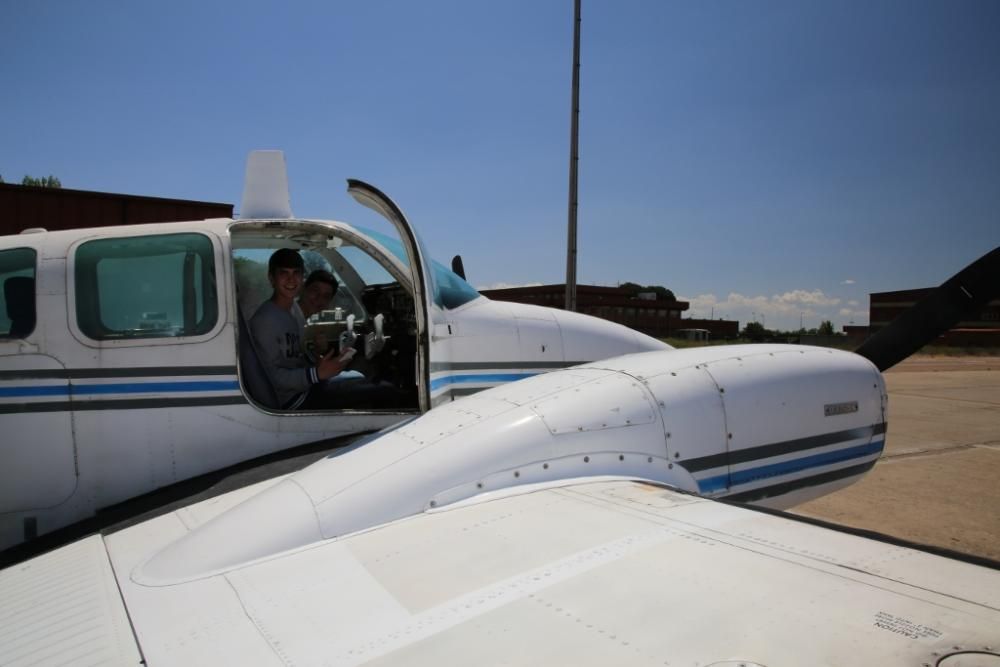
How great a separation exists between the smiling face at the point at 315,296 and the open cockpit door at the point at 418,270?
1262 millimetres

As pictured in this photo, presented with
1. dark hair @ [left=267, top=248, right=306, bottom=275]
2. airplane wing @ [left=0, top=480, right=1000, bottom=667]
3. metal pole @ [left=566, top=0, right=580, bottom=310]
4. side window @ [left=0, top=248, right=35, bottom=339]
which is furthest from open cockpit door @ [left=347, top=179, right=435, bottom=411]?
metal pole @ [left=566, top=0, right=580, bottom=310]

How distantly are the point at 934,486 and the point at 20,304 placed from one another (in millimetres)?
8941

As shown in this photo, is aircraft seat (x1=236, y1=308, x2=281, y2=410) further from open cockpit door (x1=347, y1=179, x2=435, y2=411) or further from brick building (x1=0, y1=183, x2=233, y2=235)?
brick building (x1=0, y1=183, x2=233, y2=235)

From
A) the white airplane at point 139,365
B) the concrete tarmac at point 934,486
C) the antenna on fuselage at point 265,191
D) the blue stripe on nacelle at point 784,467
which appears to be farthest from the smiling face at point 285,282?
the concrete tarmac at point 934,486

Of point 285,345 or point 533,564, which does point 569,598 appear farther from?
point 285,345

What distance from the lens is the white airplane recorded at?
304 cm

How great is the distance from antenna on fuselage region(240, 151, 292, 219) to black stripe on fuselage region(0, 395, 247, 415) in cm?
132

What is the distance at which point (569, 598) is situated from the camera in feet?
5.10

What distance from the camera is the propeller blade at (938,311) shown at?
4.55 metres

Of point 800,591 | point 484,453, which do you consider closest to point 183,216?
point 484,453

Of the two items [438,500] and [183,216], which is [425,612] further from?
[183,216]

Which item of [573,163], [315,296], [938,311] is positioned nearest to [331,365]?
[315,296]

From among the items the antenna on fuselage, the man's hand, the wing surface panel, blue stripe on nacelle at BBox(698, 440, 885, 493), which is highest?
the antenna on fuselage

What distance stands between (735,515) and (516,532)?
79 cm
